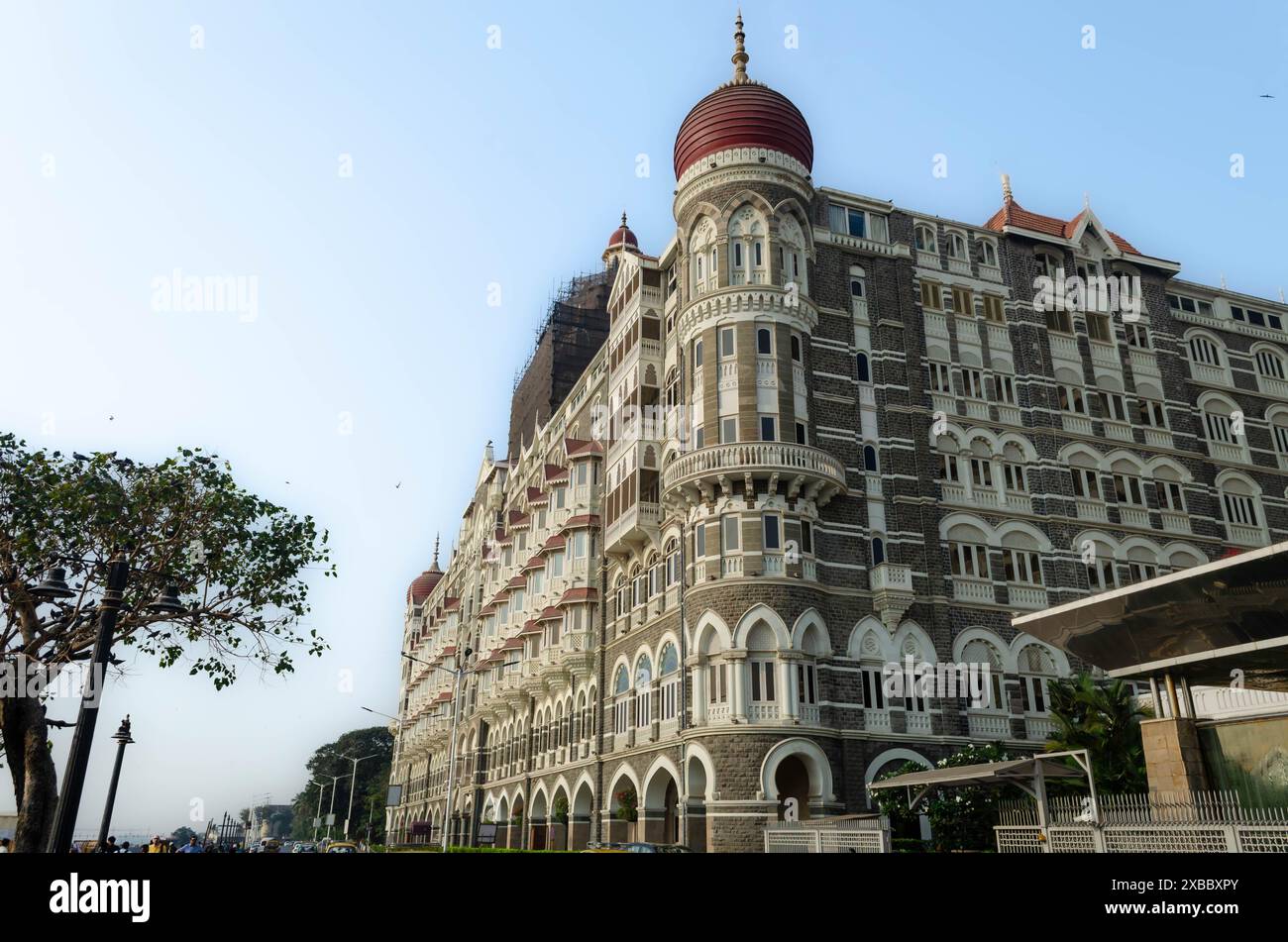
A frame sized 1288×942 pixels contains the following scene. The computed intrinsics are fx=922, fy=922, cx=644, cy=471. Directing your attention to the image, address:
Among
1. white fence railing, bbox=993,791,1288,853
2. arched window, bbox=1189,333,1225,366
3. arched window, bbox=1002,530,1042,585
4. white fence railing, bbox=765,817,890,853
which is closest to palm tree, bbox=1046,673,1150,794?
white fence railing, bbox=993,791,1288,853

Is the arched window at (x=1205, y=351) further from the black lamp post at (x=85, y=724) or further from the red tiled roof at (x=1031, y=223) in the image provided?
the black lamp post at (x=85, y=724)

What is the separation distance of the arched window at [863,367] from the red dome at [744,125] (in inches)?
335

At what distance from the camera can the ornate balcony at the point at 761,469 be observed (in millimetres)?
34000

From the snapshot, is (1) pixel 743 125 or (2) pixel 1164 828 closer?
(2) pixel 1164 828

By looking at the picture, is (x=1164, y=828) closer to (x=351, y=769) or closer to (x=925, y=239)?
(x=925, y=239)

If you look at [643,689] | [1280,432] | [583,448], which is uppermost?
[1280,432]

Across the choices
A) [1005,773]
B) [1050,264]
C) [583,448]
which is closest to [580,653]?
[583,448]

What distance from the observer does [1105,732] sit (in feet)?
88.5

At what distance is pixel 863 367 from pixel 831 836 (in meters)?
21.0

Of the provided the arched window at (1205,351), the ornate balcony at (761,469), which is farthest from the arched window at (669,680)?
the arched window at (1205,351)

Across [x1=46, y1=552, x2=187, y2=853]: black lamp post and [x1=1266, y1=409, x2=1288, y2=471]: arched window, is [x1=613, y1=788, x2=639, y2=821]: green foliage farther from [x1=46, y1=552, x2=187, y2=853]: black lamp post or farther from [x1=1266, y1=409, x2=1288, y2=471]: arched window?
[x1=1266, y1=409, x2=1288, y2=471]: arched window

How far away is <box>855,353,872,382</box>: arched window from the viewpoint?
129 feet

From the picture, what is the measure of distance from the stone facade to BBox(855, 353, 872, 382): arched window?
3.3 inches
